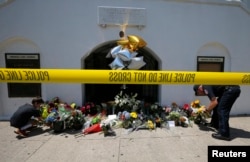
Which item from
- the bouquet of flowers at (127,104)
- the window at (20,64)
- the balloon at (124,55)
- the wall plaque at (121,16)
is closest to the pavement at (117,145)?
the bouquet of flowers at (127,104)

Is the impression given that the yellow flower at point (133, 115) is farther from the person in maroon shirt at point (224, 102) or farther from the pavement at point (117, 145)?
the person in maroon shirt at point (224, 102)

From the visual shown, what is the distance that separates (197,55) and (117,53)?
2.82m

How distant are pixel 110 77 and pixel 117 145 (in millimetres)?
1844

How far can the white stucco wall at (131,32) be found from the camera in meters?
5.56

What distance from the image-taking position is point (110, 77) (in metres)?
2.92

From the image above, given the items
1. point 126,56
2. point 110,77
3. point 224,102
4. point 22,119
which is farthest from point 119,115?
point 110,77

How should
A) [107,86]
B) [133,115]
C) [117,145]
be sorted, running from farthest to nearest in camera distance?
1. [107,86]
2. [133,115]
3. [117,145]

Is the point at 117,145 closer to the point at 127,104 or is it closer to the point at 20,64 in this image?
the point at 127,104

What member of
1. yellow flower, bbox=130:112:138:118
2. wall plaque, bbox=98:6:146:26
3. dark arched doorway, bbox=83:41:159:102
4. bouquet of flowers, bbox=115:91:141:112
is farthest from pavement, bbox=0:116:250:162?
wall plaque, bbox=98:6:146:26

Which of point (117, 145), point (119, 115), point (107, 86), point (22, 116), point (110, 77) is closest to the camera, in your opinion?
point (110, 77)

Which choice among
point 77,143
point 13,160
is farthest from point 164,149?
point 13,160

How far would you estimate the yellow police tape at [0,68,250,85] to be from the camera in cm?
286

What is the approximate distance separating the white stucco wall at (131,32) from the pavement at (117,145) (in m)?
1.34

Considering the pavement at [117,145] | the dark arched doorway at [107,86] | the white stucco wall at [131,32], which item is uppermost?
the white stucco wall at [131,32]
